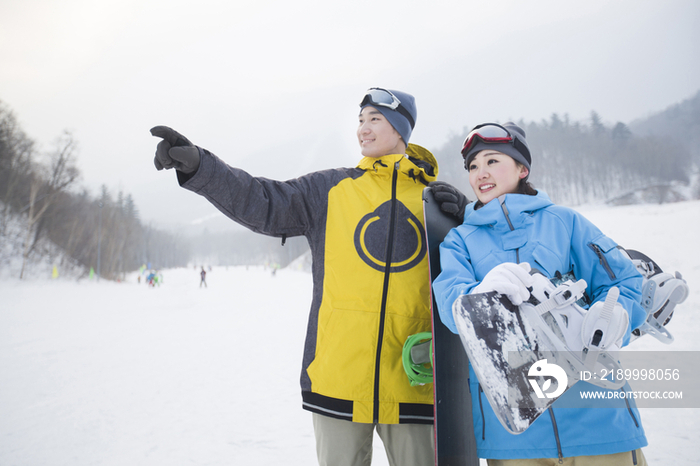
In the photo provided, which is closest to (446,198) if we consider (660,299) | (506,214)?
(506,214)

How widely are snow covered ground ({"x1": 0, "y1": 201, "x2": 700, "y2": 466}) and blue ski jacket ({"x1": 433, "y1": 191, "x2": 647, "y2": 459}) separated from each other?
1.98 metres

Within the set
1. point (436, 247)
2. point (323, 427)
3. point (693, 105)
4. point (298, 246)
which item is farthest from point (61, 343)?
point (693, 105)

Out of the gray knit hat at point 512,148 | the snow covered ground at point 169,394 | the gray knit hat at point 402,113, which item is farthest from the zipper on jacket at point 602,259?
the snow covered ground at point 169,394

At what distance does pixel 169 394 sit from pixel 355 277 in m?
4.01

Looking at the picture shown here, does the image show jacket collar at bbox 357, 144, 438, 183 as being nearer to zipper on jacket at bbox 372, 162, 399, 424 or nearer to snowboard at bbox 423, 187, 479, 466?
zipper on jacket at bbox 372, 162, 399, 424

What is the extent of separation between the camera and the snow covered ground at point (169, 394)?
3000mm

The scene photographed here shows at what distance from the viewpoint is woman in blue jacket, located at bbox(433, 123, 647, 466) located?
4.15ft

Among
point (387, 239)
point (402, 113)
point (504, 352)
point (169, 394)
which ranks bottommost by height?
point (169, 394)

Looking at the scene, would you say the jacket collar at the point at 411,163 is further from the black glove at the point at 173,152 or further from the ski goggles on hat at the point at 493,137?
the black glove at the point at 173,152

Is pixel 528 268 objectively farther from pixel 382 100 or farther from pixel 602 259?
pixel 382 100

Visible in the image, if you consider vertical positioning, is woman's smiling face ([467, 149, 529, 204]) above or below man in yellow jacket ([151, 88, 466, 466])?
above

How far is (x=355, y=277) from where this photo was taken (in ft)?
5.49

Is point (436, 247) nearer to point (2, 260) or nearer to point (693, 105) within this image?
point (2, 260)

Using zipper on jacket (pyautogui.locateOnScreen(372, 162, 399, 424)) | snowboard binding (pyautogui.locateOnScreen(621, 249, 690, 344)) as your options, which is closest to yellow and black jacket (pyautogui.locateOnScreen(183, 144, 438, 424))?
zipper on jacket (pyautogui.locateOnScreen(372, 162, 399, 424))
